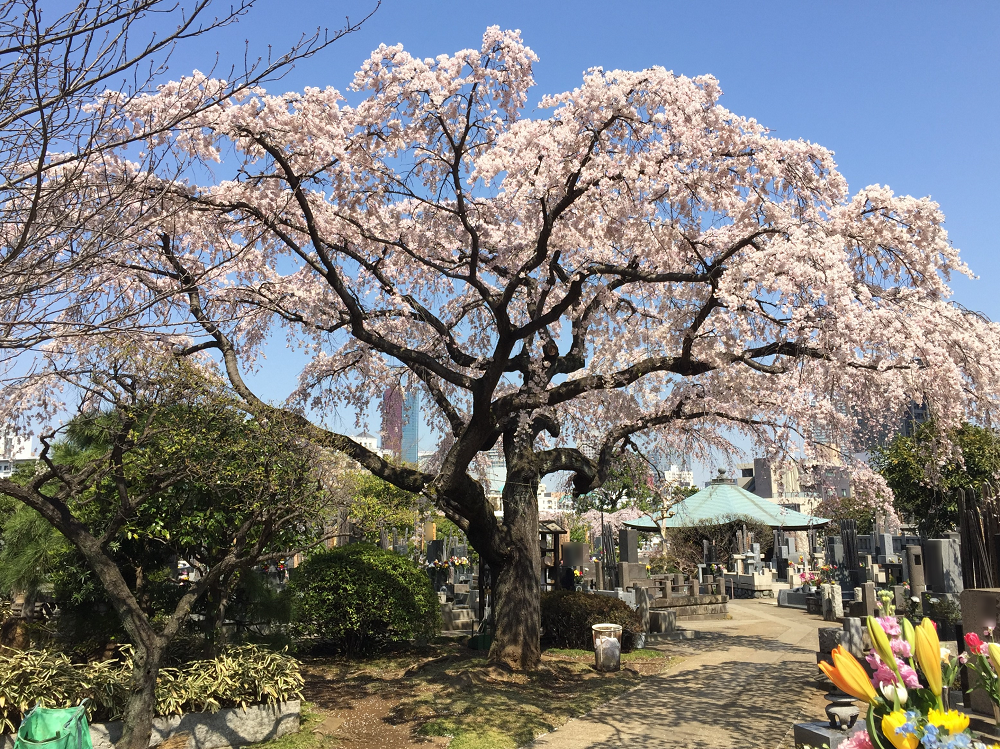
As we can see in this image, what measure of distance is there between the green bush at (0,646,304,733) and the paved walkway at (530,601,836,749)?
3284mm

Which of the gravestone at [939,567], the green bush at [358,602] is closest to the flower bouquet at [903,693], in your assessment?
the green bush at [358,602]

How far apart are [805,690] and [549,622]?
16.8 feet

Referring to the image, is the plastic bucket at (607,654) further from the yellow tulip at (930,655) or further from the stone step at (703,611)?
the yellow tulip at (930,655)

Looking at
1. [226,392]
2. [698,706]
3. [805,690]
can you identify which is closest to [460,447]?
[226,392]

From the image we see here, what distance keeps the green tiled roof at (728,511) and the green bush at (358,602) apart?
1832 cm

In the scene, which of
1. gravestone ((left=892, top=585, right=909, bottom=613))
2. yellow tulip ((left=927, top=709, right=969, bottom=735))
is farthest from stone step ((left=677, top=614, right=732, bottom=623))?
yellow tulip ((left=927, top=709, right=969, bottom=735))

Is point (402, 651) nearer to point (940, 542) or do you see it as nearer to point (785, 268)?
point (785, 268)

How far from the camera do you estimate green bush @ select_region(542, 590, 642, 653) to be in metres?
14.1

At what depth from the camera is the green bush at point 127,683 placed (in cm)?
752

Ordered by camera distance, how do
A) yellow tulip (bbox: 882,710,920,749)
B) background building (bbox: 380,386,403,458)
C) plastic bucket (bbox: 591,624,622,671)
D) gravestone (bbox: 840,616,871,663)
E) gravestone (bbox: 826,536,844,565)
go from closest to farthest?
yellow tulip (bbox: 882,710,920,749) < gravestone (bbox: 840,616,871,663) < plastic bucket (bbox: 591,624,622,671) < background building (bbox: 380,386,403,458) < gravestone (bbox: 826,536,844,565)

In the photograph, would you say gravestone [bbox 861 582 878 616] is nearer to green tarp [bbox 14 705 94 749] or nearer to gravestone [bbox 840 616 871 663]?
gravestone [bbox 840 616 871 663]

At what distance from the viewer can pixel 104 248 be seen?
14.5 ft

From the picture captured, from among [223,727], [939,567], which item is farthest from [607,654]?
[939,567]

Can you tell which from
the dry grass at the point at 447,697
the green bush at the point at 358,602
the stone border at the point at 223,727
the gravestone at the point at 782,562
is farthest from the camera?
the gravestone at the point at 782,562
